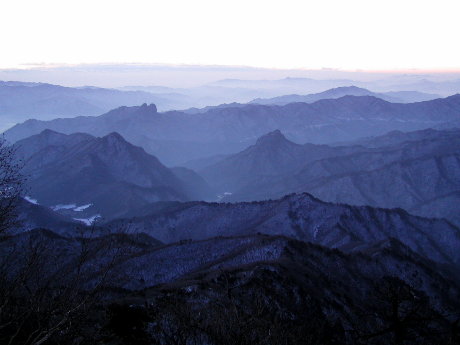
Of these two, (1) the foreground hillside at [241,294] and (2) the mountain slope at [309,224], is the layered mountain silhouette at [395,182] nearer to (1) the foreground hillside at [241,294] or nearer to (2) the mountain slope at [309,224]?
(2) the mountain slope at [309,224]

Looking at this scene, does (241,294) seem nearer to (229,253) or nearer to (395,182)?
(229,253)

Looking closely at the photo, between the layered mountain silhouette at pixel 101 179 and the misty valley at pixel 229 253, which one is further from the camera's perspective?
the layered mountain silhouette at pixel 101 179

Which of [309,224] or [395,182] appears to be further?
[395,182]

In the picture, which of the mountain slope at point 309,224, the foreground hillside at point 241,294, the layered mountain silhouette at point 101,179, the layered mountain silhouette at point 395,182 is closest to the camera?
the foreground hillside at point 241,294

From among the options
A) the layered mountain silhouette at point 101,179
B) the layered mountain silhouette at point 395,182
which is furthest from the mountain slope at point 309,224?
the layered mountain silhouette at point 395,182

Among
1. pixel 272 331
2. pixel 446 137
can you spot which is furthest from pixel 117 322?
pixel 446 137

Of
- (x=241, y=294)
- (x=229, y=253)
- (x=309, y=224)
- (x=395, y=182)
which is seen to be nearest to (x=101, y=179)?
(x=309, y=224)

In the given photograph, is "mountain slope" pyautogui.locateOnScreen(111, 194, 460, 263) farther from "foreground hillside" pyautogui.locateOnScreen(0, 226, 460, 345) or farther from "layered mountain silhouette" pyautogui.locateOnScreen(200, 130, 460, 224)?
"layered mountain silhouette" pyautogui.locateOnScreen(200, 130, 460, 224)

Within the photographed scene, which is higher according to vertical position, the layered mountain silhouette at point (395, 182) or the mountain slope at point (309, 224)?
the mountain slope at point (309, 224)
